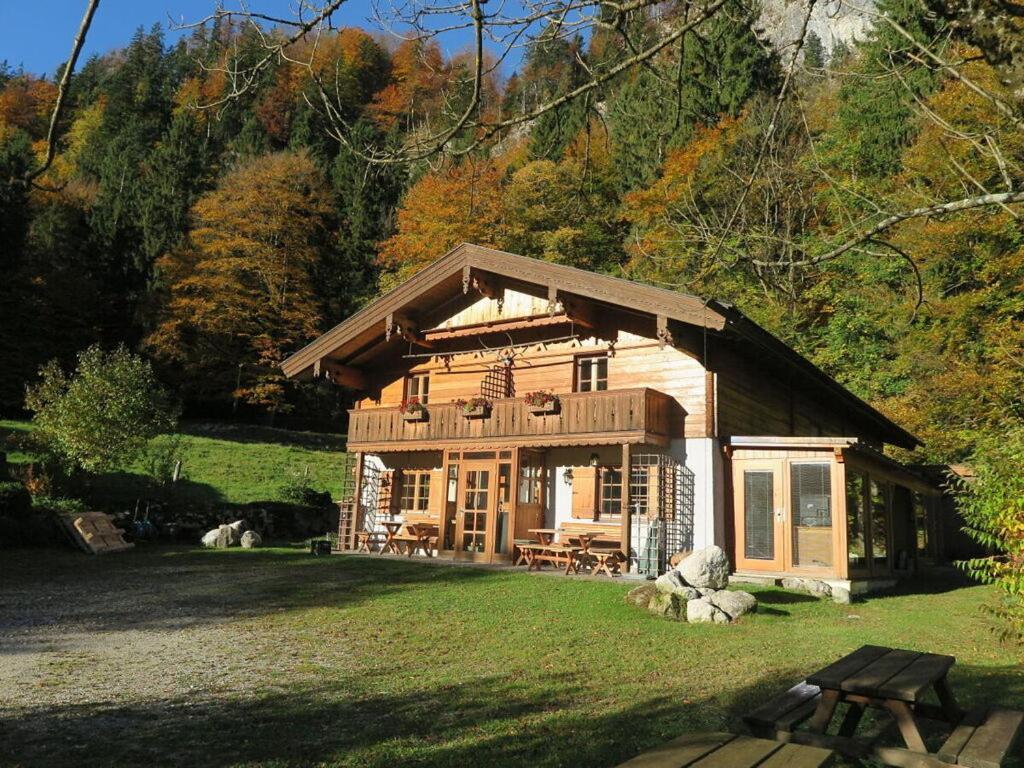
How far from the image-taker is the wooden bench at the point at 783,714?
421 cm

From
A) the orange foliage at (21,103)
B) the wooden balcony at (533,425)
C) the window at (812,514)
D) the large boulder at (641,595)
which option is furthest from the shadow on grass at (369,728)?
the orange foliage at (21,103)

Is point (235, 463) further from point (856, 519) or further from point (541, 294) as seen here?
point (856, 519)

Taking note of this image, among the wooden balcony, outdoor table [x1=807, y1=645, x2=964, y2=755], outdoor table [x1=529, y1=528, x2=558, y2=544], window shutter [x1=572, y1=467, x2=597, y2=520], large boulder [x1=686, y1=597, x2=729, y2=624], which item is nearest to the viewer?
outdoor table [x1=807, y1=645, x2=964, y2=755]

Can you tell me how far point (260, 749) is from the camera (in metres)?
4.84

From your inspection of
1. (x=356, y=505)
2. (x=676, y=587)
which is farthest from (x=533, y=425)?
(x=676, y=587)

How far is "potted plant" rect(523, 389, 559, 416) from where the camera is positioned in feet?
56.7

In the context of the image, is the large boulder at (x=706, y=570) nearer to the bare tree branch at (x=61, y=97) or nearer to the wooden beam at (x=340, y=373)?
the bare tree branch at (x=61, y=97)

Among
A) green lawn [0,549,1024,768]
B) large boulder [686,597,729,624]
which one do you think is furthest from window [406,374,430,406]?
large boulder [686,597,729,624]

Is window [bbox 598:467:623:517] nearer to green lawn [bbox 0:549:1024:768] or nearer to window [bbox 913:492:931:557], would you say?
green lawn [bbox 0:549:1024:768]

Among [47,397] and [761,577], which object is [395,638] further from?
[47,397]

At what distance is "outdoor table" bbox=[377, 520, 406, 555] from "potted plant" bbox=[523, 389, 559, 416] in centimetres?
504

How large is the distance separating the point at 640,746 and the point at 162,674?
15.4 feet

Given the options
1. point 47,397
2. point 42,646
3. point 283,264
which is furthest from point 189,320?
point 42,646

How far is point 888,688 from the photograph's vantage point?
4.10 meters
